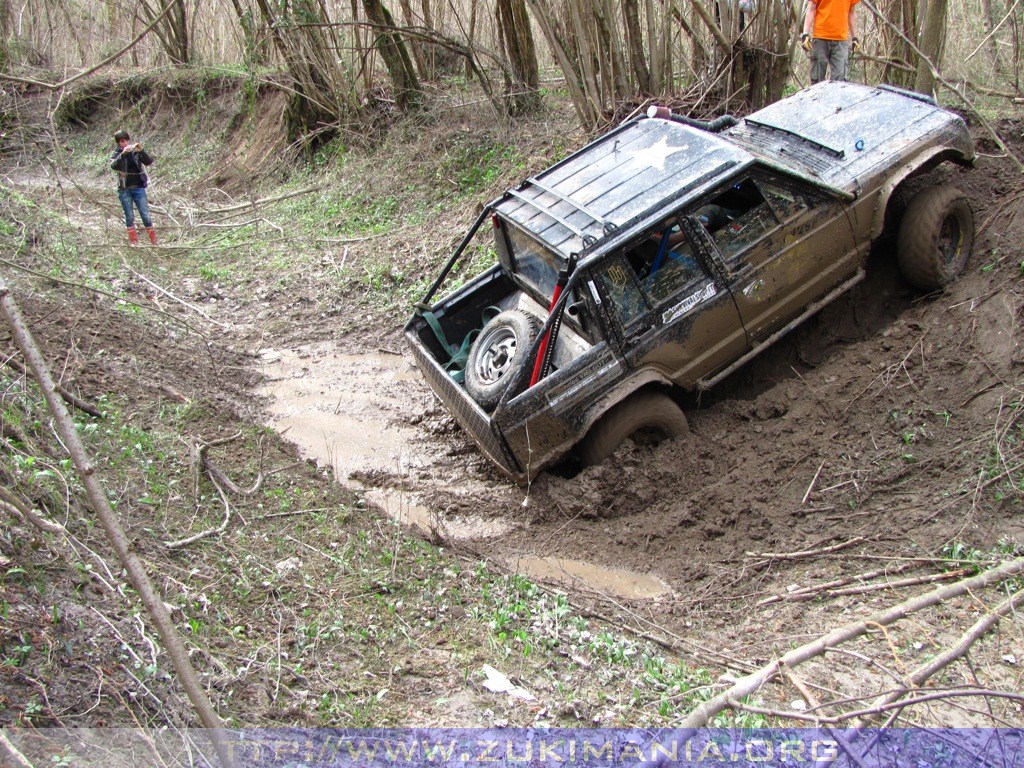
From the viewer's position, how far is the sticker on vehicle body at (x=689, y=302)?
18.1ft

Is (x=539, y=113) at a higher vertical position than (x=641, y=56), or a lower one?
lower

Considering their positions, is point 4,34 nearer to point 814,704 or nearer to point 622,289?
point 622,289

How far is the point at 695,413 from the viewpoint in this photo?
616 cm

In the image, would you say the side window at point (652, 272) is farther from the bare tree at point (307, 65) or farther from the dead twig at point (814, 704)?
the bare tree at point (307, 65)

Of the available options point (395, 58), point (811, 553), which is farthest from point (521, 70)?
point (811, 553)

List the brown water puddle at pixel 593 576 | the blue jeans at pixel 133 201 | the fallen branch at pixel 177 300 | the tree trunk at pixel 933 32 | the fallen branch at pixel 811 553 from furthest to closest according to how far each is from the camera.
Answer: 1. the blue jeans at pixel 133 201
2. the fallen branch at pixel 177 300
3. the tree trunk at pixel 933 32
4. the brown water puddle at pixel 593 576
5. the fallen branch at pixel 811 553

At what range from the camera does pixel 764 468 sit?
5500 millimetres

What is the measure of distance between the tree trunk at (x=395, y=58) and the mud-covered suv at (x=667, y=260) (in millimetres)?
7724

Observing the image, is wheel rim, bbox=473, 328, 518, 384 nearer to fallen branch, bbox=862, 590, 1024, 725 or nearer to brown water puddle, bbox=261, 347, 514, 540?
brown water puddle, bbox=261, 347, 514, 540

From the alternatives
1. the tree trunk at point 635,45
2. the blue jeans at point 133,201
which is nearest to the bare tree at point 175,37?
the blue jeans at point 133,201

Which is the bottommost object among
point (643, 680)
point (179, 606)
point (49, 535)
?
point (643, 680)

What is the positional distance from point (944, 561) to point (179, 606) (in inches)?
156

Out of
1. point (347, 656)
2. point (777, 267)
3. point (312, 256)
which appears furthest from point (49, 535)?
point (312, 256)

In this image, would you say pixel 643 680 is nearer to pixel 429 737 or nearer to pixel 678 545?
pixel 429 737
